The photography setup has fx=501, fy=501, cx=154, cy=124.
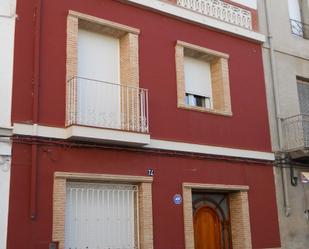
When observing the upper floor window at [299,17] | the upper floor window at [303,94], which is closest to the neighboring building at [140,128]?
the upper floor window at [303,94]

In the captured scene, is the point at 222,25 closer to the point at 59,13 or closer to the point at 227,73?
the point at 227,73

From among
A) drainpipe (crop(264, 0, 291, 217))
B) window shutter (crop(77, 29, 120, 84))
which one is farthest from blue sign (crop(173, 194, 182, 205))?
drainpipe (crop(264, 0, 291, 217))

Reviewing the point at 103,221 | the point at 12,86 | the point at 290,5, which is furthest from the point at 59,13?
the point at 290,5

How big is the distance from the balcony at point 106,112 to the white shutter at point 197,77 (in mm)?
1835

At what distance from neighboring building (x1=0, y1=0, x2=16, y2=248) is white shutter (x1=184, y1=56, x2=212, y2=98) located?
4.54 metres

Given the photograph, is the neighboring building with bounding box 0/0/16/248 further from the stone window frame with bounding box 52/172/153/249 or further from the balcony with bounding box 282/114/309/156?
the balcony with bounding box 282/114/309/156

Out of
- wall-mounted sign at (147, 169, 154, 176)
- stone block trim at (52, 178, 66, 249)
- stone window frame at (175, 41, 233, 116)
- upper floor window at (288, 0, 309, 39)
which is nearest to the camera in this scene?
stone block trim at (52, 178, 66, 249)

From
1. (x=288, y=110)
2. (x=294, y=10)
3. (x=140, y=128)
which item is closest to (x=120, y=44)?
(x=140, y=128)

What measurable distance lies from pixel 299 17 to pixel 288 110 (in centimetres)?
354

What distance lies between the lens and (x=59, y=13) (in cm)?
1023

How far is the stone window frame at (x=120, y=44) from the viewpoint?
10.2m

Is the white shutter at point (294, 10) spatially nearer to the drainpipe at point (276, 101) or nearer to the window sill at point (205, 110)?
the drainpipe at point (276, 101)

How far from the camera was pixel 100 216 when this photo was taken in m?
9.95

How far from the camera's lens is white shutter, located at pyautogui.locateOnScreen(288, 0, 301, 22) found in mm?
15484
